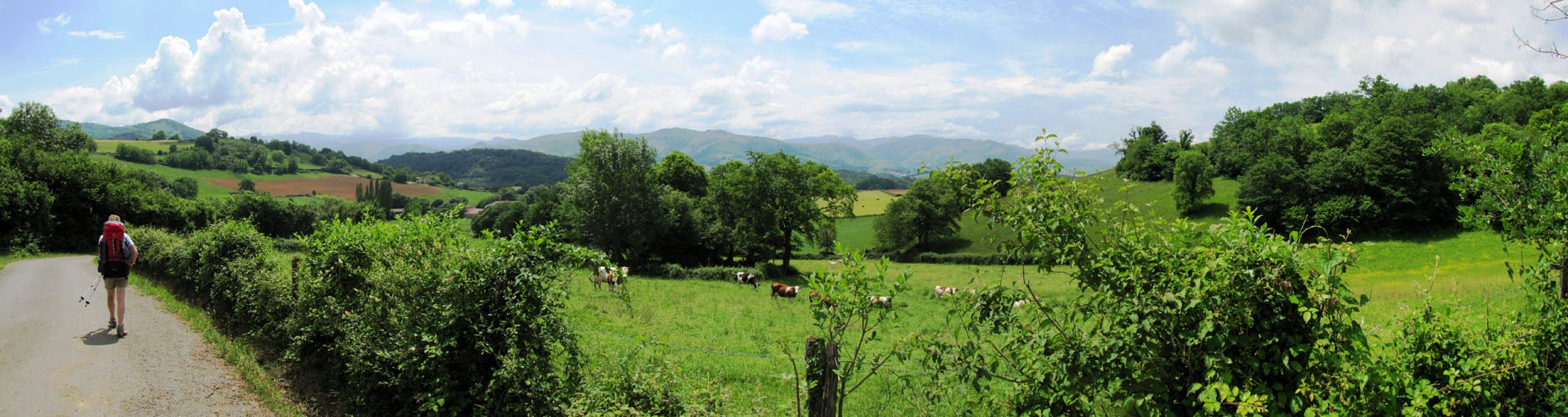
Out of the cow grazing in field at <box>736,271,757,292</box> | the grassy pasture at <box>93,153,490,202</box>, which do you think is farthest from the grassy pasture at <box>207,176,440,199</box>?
the cow grazing in field at <box>736,271,757,292</box>

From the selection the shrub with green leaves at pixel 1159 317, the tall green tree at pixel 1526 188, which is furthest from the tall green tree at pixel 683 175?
the tall green tree at pixel 1526 188

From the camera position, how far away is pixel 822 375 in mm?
4949

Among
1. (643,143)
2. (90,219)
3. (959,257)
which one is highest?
(643,143)

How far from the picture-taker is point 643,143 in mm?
40156

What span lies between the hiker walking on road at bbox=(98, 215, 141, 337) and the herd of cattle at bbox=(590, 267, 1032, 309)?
287 inches

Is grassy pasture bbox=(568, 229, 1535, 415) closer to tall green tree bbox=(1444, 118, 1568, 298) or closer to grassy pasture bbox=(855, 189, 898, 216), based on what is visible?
tall green tree bbox=(1444, 118, 1568, 298)

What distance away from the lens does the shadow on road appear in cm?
956

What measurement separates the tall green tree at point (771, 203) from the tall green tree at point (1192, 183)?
34.6 meters

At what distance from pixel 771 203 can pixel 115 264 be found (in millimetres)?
32641

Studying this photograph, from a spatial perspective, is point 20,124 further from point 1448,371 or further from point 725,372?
point 1448,371

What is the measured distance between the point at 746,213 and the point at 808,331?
25.4 metres

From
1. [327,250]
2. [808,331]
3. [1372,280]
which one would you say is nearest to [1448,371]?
[327,250]

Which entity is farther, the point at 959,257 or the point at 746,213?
the point at 959,257

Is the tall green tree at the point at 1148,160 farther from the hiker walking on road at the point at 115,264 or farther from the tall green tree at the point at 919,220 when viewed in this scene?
the hiker walking on road at the point at 115,264
